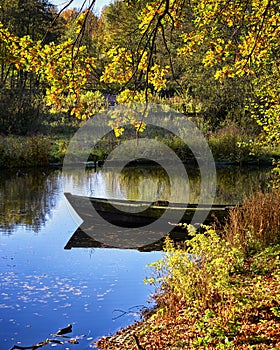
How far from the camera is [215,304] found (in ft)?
18.7

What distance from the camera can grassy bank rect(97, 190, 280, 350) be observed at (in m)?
4.95

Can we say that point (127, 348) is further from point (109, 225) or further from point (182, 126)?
point (182, 126)

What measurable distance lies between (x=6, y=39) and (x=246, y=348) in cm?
370

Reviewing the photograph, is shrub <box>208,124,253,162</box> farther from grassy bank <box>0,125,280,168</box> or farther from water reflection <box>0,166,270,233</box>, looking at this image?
water reflection <box>0,166,270,233</box>

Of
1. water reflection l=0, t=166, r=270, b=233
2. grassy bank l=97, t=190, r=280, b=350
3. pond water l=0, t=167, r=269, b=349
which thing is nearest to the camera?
grassy bank l=97, t=190, r=280, b=350

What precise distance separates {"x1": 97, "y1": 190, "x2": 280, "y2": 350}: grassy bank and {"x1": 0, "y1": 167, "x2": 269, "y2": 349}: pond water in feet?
1.82

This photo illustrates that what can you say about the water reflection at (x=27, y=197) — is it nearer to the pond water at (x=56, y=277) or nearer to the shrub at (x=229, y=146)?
the pond water at (x=56, y=277)

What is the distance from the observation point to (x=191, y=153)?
949 inches

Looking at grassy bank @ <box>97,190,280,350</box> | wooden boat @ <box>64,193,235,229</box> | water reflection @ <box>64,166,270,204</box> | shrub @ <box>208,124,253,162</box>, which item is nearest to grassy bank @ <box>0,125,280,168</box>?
shrub @ <box>208,124,253,162</box>

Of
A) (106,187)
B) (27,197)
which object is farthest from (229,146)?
(27,197)

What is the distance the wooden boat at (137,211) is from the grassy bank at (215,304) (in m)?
3.28

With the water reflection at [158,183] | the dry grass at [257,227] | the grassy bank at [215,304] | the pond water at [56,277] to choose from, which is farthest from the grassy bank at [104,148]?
the grassy bank at [215,304]

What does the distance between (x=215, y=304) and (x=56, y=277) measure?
137 inches

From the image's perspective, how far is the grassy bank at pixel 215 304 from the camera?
16.2ft
